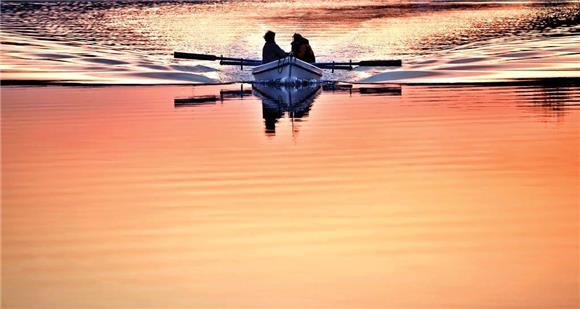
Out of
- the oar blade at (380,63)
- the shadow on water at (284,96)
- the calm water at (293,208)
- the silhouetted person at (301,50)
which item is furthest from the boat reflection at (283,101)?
the oar blade at (380,63)

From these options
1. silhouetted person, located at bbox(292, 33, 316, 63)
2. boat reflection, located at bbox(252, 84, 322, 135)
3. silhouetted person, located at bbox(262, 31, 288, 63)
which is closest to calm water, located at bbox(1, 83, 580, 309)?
boat reflection, located at bbox(252, 84, 322, 135)

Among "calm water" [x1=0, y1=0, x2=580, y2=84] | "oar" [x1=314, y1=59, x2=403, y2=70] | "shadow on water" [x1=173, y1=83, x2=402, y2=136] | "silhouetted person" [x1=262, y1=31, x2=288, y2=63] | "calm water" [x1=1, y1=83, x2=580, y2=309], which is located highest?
"silhouetted person" [x1=262, y1=31, x2=288, y2=63]

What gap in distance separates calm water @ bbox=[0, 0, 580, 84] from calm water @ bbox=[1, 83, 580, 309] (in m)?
10.8

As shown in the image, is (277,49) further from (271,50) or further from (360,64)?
(360,64)

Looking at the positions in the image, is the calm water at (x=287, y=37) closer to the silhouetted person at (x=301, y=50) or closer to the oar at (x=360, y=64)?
the oar at (x=360, y=64)

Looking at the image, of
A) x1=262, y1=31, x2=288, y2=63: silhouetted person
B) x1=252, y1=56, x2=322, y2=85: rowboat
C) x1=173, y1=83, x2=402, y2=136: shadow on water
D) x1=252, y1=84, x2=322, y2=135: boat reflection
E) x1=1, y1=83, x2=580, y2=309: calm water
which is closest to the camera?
x1=1, y1=83, x2=580, y2=309: calm water

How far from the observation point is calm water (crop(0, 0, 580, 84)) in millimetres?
38281

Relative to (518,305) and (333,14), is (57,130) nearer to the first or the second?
(518,305)

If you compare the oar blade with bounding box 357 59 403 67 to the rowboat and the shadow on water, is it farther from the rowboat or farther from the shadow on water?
the rowboat

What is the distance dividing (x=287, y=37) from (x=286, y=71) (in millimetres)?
24551

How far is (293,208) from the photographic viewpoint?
1562 centimetres

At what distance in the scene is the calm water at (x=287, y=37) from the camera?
38.3 m

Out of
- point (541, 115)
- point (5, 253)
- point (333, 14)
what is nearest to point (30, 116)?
point (541, 115)

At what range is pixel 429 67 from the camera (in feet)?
132
